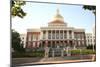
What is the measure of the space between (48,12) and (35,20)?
0.97 feet

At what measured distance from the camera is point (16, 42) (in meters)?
3.84

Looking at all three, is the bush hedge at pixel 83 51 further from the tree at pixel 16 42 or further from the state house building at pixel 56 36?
the tree at pixel 16 42

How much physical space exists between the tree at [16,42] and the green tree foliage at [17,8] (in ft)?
1.06

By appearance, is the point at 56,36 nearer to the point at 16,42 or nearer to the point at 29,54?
the point at 29,54

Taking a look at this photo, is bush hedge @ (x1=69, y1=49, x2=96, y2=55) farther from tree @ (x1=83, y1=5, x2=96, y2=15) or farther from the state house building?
tree @ (x1=83, y1=5, x2=96, y2=15)

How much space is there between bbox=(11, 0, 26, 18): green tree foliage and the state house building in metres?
0.33

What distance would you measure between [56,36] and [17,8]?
36.0 inches

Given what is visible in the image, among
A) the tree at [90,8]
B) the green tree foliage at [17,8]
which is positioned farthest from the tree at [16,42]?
the tree at [90,8]

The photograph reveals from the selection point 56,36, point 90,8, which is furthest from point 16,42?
point 90,8

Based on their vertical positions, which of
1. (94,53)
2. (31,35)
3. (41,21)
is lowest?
(94,53)

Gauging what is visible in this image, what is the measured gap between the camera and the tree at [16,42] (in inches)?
150

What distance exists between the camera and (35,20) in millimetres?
3959
